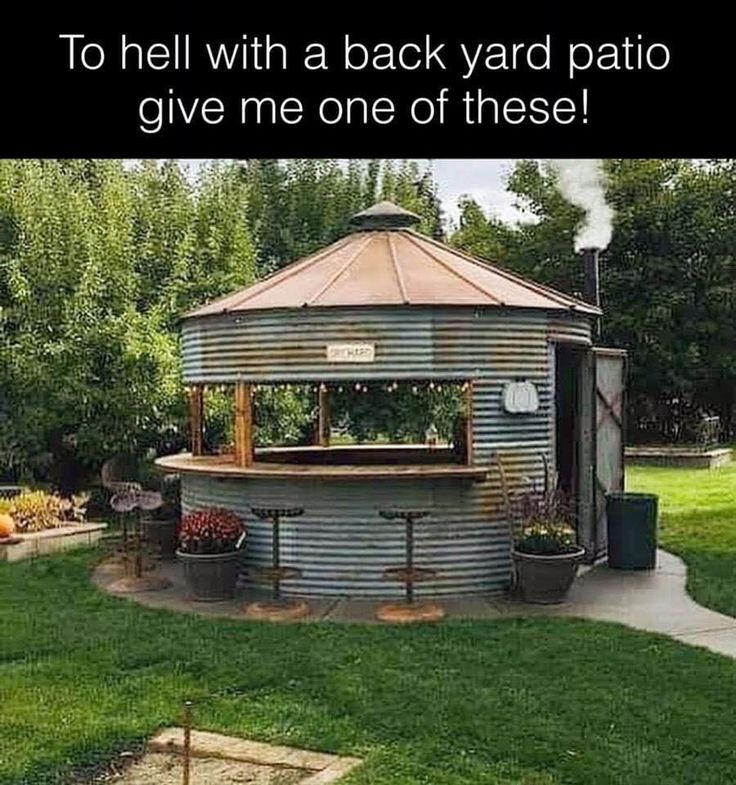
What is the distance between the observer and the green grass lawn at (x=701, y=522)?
895cm

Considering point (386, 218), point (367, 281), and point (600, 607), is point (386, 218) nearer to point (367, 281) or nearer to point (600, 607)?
point (367, 281)

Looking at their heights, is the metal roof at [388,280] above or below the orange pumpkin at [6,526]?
above

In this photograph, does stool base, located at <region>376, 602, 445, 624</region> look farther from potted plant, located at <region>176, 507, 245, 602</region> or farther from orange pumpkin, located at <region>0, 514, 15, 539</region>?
orange pumpkin, located at <region>0, 514, 15, 539</region>

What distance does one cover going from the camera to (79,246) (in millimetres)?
13883

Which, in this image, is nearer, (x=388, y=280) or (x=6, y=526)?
(x=388, y=280)

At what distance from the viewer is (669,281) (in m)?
23.8

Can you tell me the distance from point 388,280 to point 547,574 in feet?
9.73

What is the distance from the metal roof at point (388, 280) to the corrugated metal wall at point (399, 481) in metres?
0.13

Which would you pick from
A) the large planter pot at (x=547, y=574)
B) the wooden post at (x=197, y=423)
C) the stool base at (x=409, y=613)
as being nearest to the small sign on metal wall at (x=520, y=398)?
the large planter pot at (x=547, y=574)

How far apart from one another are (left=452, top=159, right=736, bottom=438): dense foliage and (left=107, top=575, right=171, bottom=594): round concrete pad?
1634cm

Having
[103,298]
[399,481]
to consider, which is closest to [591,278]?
[399,481]

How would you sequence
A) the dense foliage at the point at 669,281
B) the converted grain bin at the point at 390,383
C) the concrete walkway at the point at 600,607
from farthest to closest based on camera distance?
1. the dense foliage at the point at 669,281
2. the converted grain bin at the point at 390,383
3. the concrete walkway at the point at 600,607

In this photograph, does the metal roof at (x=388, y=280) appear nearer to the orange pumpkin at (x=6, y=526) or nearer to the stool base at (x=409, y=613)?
the stool base at (x=409, y=613)
